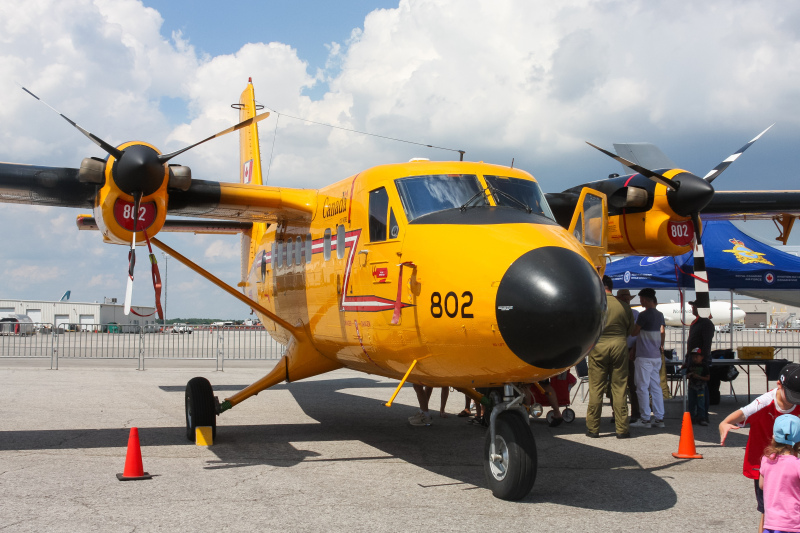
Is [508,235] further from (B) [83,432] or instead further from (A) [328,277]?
(B) [83,432]

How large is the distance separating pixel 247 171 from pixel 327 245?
24.7 feet

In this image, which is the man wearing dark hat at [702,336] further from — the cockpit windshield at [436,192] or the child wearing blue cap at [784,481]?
the child wearing blue cap at [784,481]

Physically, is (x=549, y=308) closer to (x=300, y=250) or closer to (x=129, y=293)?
(x=300, y=250)

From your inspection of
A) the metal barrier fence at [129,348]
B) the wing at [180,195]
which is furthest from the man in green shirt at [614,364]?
the metal barrier fence at [129,348]

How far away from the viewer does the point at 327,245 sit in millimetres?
8664

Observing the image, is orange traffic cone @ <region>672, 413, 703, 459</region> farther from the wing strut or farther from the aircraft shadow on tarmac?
the wing strut

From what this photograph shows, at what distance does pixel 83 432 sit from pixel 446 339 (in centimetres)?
642

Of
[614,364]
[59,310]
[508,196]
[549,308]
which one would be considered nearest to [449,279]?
[549,308]

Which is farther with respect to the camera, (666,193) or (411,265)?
(666,193)

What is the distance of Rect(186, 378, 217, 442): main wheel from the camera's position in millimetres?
9141

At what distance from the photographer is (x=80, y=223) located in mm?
11828

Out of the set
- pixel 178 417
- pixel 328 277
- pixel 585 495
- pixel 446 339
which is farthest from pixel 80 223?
pixel 585 495

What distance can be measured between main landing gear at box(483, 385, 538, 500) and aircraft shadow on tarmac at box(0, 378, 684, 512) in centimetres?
29

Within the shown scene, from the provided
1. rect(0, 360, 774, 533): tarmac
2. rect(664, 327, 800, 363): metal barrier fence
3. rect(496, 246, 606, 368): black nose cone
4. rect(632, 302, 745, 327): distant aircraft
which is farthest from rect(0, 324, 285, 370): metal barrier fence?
rect(632, 302, 745, 327): distant aircraft
